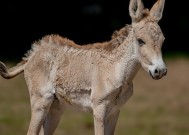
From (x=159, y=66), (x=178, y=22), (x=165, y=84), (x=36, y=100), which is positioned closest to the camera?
(x=159, y=66)

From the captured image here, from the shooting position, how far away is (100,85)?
28.7 feet

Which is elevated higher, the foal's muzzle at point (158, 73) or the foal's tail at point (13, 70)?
the foal's tail at point (13, 70)

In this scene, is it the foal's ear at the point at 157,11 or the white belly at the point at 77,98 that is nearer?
the foal's ear at the point at 157,11

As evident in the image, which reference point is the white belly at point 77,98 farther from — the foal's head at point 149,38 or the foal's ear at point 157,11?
the foal's ear at point 157,11

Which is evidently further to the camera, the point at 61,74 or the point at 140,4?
the point at 61,74

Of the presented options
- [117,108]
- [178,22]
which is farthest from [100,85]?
[178,22]

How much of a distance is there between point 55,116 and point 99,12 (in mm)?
17023

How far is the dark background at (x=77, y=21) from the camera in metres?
24.2

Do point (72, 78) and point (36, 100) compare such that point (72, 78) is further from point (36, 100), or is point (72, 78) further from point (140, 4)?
point (140, 4)

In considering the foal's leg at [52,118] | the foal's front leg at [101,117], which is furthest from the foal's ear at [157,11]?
the foal's leg at [52,118]

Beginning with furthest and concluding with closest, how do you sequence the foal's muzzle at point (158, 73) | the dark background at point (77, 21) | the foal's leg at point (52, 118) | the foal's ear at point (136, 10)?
the dark background at point (77, 21) < the foal's leg at point (52, 118) < the foal's ear at point (136, 10) < the foal's muzzle at point (158, 73)

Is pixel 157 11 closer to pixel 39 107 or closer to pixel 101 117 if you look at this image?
pixel 101 117

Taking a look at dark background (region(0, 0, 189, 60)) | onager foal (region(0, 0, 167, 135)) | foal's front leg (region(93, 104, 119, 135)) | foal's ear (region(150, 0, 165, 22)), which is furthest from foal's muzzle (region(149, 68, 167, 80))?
dark background (region(0, 0, 189, 60))

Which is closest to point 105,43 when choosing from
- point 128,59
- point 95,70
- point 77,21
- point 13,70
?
A: point 95,70
